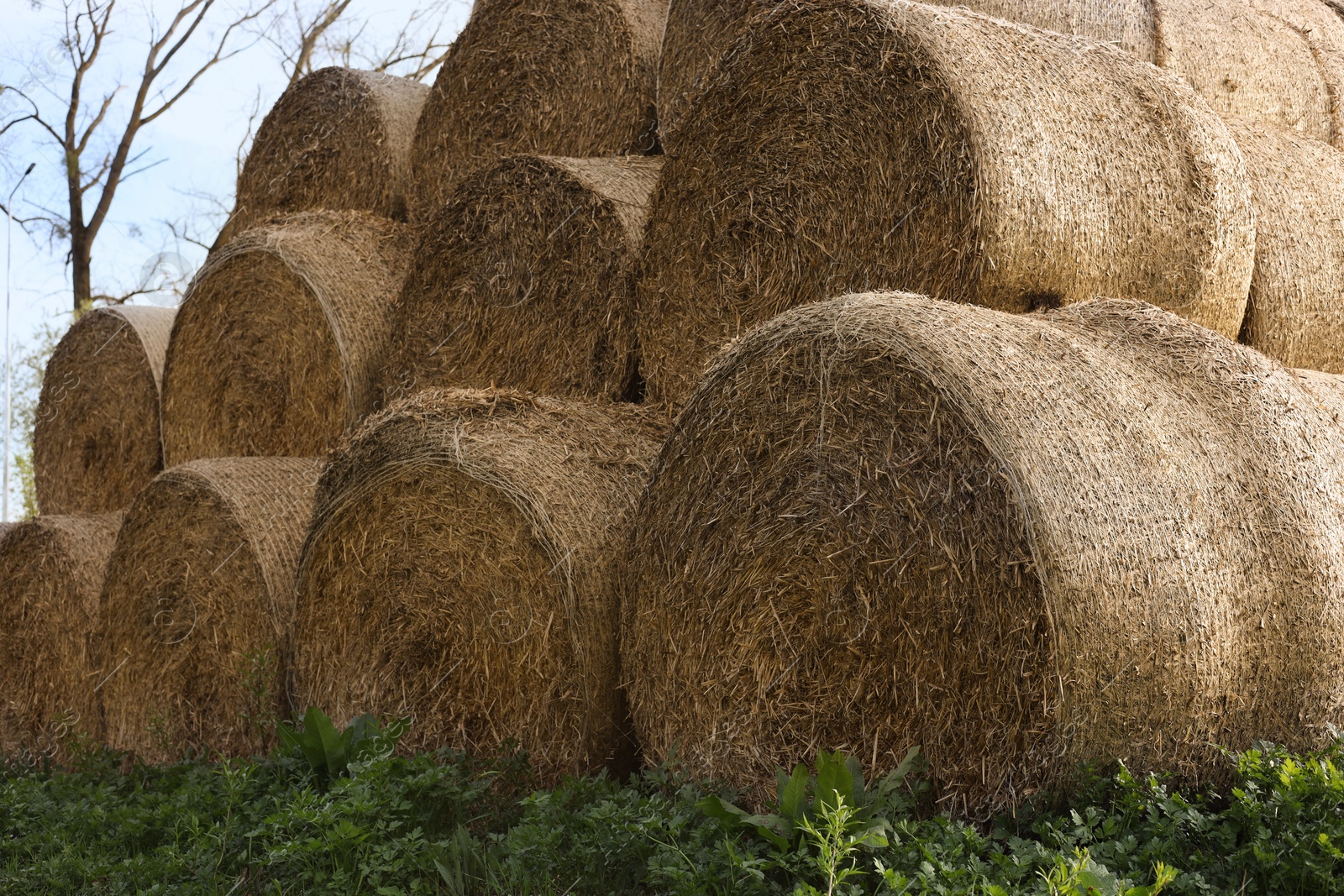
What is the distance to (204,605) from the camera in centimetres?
483

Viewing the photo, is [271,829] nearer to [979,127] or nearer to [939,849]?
[939,849]

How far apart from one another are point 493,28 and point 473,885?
12.3 ft

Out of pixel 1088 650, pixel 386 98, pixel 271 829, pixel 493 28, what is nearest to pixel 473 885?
pixel 271 829

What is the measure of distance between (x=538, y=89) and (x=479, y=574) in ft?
7.79

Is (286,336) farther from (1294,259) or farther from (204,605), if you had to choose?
(1294,259)

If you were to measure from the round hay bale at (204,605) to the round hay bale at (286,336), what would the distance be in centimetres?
34

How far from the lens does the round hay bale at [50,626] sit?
228 inches

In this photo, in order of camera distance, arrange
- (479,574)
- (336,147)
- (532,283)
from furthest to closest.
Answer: (336,147), (532,283), (479,574)

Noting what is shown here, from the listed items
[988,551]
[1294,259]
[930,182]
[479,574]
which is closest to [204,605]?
[479,574]

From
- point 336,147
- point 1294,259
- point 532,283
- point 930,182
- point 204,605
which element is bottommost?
point 204,605

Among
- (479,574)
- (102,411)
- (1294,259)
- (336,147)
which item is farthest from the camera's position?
(102,411)

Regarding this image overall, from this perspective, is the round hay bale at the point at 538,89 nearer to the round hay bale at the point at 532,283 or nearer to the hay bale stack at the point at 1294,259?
the round hay bale at the point at 532,283

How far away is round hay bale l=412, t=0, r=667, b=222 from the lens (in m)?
5.11

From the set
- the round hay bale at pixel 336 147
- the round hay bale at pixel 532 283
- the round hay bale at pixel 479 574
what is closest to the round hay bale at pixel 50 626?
the round hay bale at pixel 336 147
